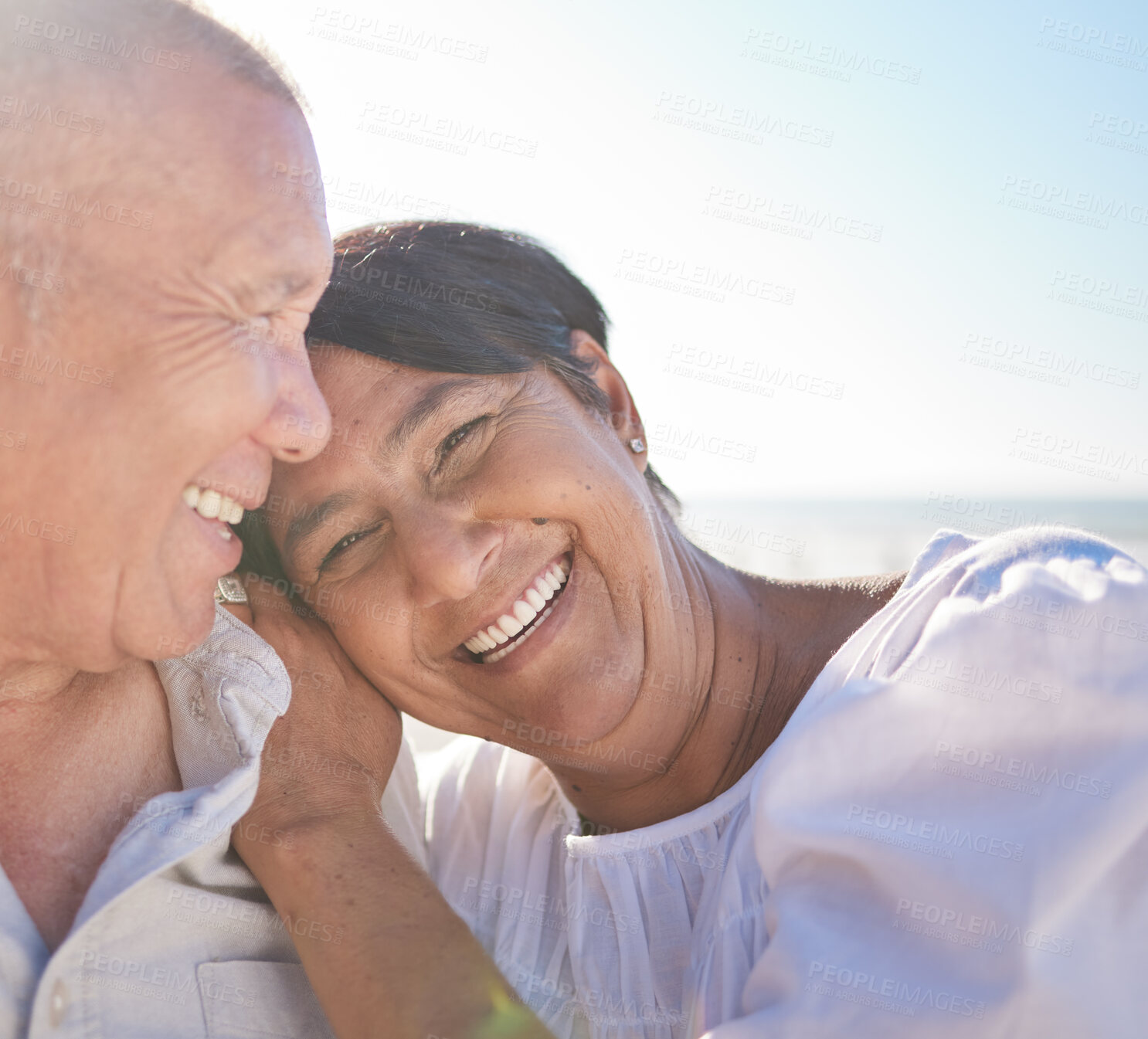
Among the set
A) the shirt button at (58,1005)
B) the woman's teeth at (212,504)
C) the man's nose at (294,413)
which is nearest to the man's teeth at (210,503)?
the woman's teeth at (212,504)

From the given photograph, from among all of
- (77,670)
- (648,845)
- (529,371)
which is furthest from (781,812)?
(77,670)

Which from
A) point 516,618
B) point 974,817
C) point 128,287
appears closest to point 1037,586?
point 974,817

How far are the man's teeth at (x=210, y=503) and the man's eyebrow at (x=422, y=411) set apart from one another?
0.43 m

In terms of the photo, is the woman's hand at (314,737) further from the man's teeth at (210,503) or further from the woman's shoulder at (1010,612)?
the woman's shoulder at (1010,612)

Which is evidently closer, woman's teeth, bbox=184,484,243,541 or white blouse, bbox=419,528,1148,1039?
white blouse, bbox=419,528,1148,1039

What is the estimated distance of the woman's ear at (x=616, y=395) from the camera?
8.32 feet

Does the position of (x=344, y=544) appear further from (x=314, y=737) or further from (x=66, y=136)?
(x=66, y=136)

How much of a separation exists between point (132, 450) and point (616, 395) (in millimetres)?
1378

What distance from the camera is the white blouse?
143 centimetres

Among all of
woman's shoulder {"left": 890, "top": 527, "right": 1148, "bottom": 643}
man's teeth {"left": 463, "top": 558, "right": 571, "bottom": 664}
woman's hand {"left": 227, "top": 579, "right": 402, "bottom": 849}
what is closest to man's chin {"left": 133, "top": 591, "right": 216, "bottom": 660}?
woman's hand {"left": 227, "top": 579, "right": 402, "bottom": 849}

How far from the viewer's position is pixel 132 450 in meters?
1.51

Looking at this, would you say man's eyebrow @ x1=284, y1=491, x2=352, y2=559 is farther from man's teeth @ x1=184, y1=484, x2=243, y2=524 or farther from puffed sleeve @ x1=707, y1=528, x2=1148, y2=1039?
puffed sleeve @ x1=707, y1=528, x2=1148, y2=1039

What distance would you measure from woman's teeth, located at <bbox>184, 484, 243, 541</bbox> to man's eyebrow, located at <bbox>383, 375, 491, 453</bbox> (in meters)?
0.42

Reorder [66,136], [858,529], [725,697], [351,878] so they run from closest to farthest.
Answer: [66,136] → [351,878] → [725,697] → [858,529]
